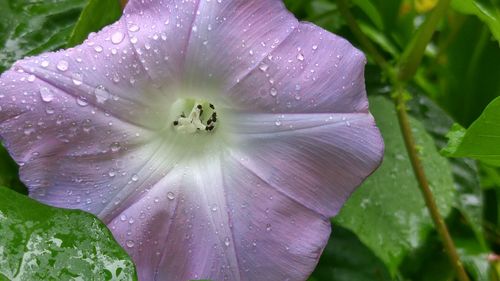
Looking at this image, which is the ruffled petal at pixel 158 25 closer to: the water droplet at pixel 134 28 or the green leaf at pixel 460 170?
the water droplet at pixel 134 28

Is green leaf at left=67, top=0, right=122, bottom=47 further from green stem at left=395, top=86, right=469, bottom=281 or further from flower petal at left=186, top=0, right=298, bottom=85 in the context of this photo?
green stem at left=395, top=86, right=469, bottom=281

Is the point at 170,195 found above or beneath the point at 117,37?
beneath

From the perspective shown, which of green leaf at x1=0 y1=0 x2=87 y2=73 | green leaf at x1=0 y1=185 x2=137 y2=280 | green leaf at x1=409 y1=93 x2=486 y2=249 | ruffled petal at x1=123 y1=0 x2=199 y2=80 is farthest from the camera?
green leaf at x1=409 y1=93 x2=486 y2=249

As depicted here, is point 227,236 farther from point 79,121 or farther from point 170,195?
point 79,121

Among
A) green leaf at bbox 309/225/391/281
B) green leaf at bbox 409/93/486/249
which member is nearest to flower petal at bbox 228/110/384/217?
green leaf at bbox 309/225/391/281

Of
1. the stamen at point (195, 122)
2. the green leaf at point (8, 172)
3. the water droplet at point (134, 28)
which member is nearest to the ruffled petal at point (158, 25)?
the water droplet at point (134, 28)

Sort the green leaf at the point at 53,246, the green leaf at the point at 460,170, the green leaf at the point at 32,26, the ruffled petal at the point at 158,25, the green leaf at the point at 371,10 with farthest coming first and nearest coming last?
the green leaf at the point at 460,170, the green leaf at the point at 371,10, the green leaf at the point at 32,26, the ruffled petal at the point at 158,25, the green leaf at the point at 53,246

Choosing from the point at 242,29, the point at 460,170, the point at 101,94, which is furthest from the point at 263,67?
the point at 460,170
